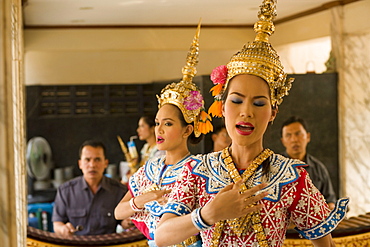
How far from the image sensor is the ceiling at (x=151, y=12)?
6.53 meters

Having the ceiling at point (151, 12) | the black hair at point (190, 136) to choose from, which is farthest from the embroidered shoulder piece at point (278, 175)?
the ceiling at point (151, 12)

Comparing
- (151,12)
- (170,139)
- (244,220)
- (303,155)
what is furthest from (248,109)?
(151,12)

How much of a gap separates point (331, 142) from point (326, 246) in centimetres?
462

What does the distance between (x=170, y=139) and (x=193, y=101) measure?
234mm

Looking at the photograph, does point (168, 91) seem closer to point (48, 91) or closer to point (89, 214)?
point (89, 214)

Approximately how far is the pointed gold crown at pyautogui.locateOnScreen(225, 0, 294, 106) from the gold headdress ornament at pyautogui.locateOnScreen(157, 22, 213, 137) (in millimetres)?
860

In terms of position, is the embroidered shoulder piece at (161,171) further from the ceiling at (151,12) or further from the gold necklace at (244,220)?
the ceiling at (151,12)

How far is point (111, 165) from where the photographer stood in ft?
29.0

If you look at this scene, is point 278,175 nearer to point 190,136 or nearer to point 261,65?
point 261,65

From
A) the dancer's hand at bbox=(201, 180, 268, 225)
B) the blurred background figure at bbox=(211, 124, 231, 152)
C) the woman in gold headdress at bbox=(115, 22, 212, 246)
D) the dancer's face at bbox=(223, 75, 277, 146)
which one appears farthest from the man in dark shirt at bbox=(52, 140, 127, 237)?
the dancer's hand at bbox=(201, 180, 268, 225)

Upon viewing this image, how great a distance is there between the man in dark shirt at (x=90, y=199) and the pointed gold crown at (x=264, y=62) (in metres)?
2.86

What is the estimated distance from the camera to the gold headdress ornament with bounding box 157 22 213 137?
321cm

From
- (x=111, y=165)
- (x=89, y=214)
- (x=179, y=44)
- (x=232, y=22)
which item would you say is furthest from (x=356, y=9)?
(x=111, y=165)

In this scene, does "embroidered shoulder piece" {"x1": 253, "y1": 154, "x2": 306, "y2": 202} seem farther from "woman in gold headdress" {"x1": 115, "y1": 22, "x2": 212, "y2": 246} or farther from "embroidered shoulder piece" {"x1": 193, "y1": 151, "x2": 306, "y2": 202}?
"woman in gold headdress" {"x1": 115, "y1": 22, "x2": 212, "y2": 246}
